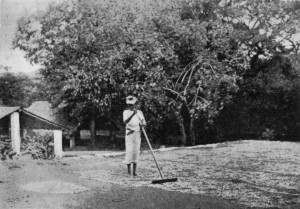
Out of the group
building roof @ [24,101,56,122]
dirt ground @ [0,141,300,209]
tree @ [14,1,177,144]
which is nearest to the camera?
dirt ground @ [0,141,300,209]

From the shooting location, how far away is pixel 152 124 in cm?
2316

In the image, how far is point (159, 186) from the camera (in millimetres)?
7168

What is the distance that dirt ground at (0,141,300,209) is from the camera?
5871 millimetres

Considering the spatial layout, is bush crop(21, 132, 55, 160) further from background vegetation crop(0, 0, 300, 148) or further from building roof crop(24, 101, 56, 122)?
building roof crop(24, 101, 56, 122)

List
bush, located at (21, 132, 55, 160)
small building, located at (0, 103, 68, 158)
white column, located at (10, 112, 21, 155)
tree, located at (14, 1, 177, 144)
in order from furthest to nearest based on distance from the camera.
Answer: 1. tree, located at (14, 1, 177, 144)
2. small building, located at (0, 103, 68, 158)
3. white column, located at (10, 112, 21, 155)
4. bush, located at (21, 132, 55, 160)

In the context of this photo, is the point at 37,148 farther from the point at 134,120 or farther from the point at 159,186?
the point at 159,186

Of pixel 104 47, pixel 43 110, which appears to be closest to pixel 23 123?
pixel 104 47

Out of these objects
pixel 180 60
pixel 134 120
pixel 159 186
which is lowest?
pixel 159 186

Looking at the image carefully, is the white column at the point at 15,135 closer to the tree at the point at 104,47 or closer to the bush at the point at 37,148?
the bush at the point at 37,148

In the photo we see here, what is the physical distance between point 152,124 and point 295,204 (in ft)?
57.3

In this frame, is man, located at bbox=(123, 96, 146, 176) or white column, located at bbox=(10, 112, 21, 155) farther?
white column, located at bbox=(10, 112, 21, 155)

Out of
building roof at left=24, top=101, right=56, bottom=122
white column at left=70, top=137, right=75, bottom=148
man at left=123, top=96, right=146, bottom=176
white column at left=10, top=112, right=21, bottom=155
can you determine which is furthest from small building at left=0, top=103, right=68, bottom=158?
white column at left=70, top=137, right=75, bottom=148

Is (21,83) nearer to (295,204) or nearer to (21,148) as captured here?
(21,148)

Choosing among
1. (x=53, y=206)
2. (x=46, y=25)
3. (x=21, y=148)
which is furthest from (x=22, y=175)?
(x=46, y=25)
